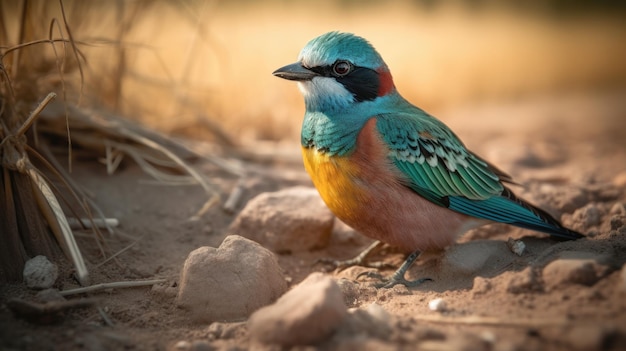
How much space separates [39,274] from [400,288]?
2.24m

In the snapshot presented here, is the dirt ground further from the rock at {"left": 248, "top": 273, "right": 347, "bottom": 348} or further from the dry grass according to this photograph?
the dry grass

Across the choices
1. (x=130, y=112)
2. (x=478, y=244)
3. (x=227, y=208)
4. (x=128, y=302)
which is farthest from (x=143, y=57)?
(x=478, y=244)

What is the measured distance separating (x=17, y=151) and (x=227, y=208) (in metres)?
1.69

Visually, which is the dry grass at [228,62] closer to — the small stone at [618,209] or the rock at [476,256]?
the rock at [476,256]

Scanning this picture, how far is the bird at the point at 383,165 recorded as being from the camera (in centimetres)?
392

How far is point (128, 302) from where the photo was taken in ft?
11.6

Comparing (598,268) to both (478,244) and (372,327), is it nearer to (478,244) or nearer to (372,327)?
(478,244)

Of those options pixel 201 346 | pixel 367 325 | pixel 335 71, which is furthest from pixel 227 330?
pixel 335 71

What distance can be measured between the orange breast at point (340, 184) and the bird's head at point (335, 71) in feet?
1.37

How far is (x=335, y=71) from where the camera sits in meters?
4.14

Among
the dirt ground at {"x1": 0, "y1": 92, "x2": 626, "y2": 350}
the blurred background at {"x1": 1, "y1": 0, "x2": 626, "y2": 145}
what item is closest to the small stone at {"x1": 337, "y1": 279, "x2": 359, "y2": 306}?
the dirt ground at {"x1": 0, "y1": 92, "x2": 626, "y2": 350}

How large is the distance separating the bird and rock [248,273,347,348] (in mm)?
1145

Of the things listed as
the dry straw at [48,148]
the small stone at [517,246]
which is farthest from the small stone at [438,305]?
the dry straw at [48,148]

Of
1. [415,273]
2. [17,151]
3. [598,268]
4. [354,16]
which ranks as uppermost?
[354,16]
